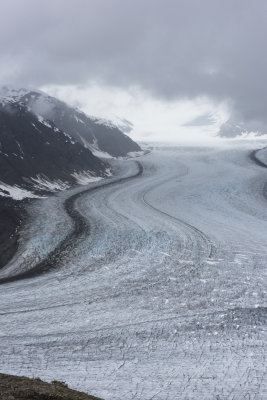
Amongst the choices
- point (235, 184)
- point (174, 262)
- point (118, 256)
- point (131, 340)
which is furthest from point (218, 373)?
point (235, 184)

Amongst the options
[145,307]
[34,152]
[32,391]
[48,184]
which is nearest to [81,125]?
[34,152]

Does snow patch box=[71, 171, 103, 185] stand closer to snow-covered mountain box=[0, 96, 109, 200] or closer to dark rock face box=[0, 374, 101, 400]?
snow-covered mountain box=[0, 96, 109, 200]

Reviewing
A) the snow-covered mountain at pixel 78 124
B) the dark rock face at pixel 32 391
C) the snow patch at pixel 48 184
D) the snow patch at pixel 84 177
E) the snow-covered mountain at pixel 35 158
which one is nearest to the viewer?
the dark rock face at pixel 32 391

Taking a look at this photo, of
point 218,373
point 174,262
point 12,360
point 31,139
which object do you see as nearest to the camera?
point 218,373

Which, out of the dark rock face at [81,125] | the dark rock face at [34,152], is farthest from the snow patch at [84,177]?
the dark rock face at [81,125]

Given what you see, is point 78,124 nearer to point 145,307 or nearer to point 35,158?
point 35,158

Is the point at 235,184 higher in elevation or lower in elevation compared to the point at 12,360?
higher

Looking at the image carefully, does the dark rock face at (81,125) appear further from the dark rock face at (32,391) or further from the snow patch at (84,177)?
the dark rock face at (32,391)

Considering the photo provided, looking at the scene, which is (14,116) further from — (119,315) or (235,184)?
(119,315)
